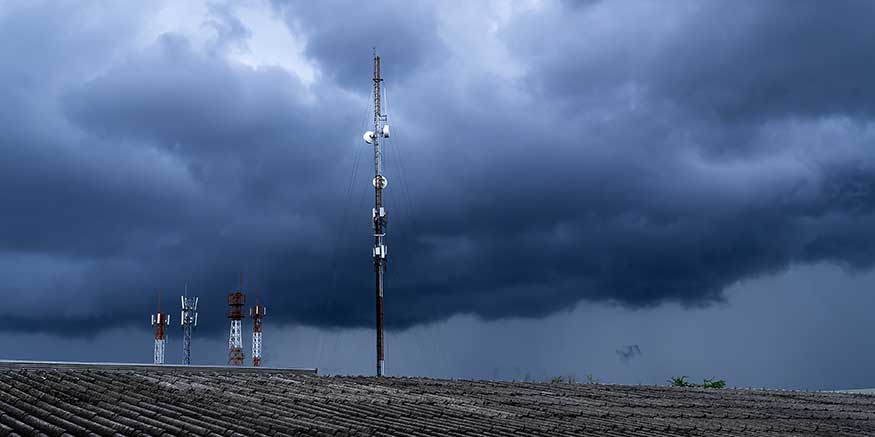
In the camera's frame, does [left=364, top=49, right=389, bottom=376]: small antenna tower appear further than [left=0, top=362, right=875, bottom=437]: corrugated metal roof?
Yes

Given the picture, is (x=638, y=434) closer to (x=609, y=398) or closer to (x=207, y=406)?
(x=609, y=398)

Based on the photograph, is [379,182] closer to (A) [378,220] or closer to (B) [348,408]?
(A) [378,220]

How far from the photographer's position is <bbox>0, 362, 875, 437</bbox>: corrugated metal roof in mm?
15352

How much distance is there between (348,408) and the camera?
19.6 metres

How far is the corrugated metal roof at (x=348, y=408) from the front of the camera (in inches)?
604

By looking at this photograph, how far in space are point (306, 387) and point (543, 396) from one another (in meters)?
7.27

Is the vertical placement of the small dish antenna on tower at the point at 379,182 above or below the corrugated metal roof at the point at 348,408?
above

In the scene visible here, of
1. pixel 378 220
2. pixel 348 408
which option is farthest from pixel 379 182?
pixel 348 408

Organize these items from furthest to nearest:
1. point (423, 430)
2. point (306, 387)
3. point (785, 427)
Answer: point (785, 427), point (306, 387), point (423, 430)

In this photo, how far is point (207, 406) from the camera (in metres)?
17.6

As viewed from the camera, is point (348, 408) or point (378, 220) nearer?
point (348, 408)

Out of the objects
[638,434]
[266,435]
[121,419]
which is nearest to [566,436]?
[638,434]

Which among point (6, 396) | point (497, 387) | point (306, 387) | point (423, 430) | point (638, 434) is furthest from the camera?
point (497, 387)

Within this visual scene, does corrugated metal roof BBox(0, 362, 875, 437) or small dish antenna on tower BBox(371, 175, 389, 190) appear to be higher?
small dish antenna on tower BBox(371, 175, 389, 190)
